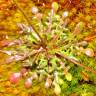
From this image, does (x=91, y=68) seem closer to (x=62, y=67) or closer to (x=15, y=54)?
(x=62, y=67)

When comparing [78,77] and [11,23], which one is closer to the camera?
[78,77]

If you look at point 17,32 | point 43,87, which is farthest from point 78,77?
point 17,32

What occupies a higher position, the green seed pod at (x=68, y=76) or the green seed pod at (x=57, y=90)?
the green seed pod at (x=68, y=76)

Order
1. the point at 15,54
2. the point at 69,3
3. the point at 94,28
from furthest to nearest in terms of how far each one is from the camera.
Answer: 1. the point at 69,3
2. the point at 94,28
3. the point at 15,54

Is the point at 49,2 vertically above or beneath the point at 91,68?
above

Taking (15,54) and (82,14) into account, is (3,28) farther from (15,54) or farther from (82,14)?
(82,14)

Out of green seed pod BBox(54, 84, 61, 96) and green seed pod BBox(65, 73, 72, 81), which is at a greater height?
green seed pod BBox(65, 73, 72, 81)

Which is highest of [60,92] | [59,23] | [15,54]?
[59,23]

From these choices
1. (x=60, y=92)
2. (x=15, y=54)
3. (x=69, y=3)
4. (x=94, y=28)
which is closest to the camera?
(x=60, y=92)

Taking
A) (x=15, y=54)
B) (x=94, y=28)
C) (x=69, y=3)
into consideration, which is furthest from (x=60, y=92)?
(x=69, y=3)
